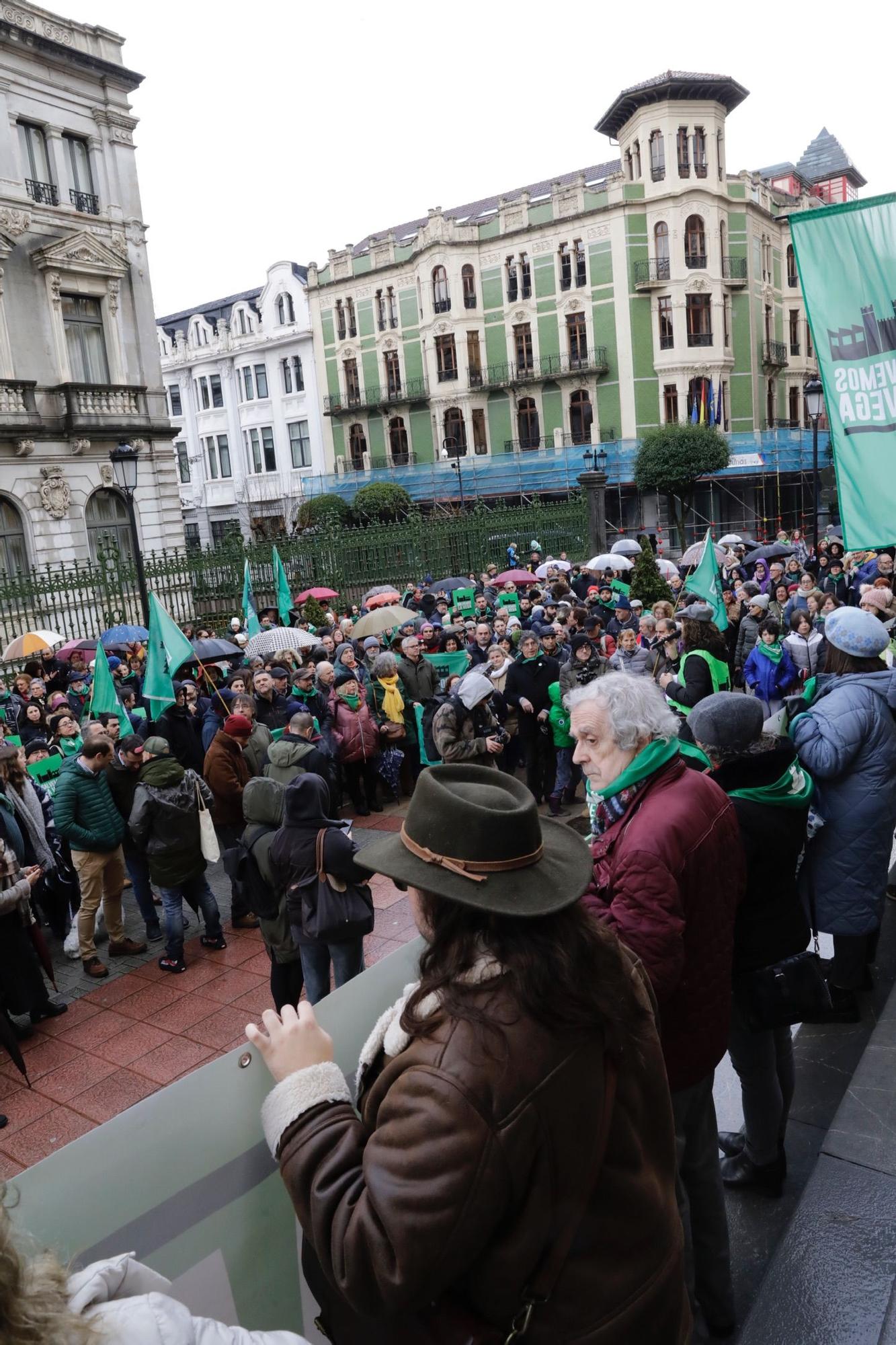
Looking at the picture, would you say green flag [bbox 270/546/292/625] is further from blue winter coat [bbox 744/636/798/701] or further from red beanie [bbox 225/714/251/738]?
blue winter coat [bbox 744/636/798/701]

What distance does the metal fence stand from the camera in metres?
16.2

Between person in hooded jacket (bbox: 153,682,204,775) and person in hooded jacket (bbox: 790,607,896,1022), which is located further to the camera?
person in hooded jacket (bbox: 153,682,204,775)

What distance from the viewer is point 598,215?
39.7 m

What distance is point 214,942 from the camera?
22.2 ft

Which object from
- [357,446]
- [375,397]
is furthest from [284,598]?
[357,446]

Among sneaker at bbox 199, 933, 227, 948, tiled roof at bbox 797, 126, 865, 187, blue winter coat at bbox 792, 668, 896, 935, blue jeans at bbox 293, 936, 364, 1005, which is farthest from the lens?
tiled roof at bbox 797, 126, 865, 187

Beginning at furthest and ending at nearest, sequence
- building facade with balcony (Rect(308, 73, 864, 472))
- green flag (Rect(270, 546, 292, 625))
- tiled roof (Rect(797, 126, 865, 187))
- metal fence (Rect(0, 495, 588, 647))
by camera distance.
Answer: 1. tiled roof (Rect(797, 126, 865, 187))
2. building facade with balcony (Rect(308, 73, 864, 472))
3. metal fence (Rect(0, 495, 588, 647))
4. green flag (Rect(270, 546, 292, 625))

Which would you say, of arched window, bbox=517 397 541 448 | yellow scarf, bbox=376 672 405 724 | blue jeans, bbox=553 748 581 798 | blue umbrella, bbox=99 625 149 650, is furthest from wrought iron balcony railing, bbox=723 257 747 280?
blue jeans, bbox=553 748 581 798

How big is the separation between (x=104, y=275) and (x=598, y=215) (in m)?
23.5

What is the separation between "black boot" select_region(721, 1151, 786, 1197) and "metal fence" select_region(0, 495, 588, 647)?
45.4 ft

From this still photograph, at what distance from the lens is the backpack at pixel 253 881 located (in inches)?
196

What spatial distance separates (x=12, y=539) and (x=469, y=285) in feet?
91.7

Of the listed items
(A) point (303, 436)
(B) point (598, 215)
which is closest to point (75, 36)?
(B) point (598, 215)

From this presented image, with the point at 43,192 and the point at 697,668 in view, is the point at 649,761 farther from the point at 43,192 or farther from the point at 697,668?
the point at 43,192
